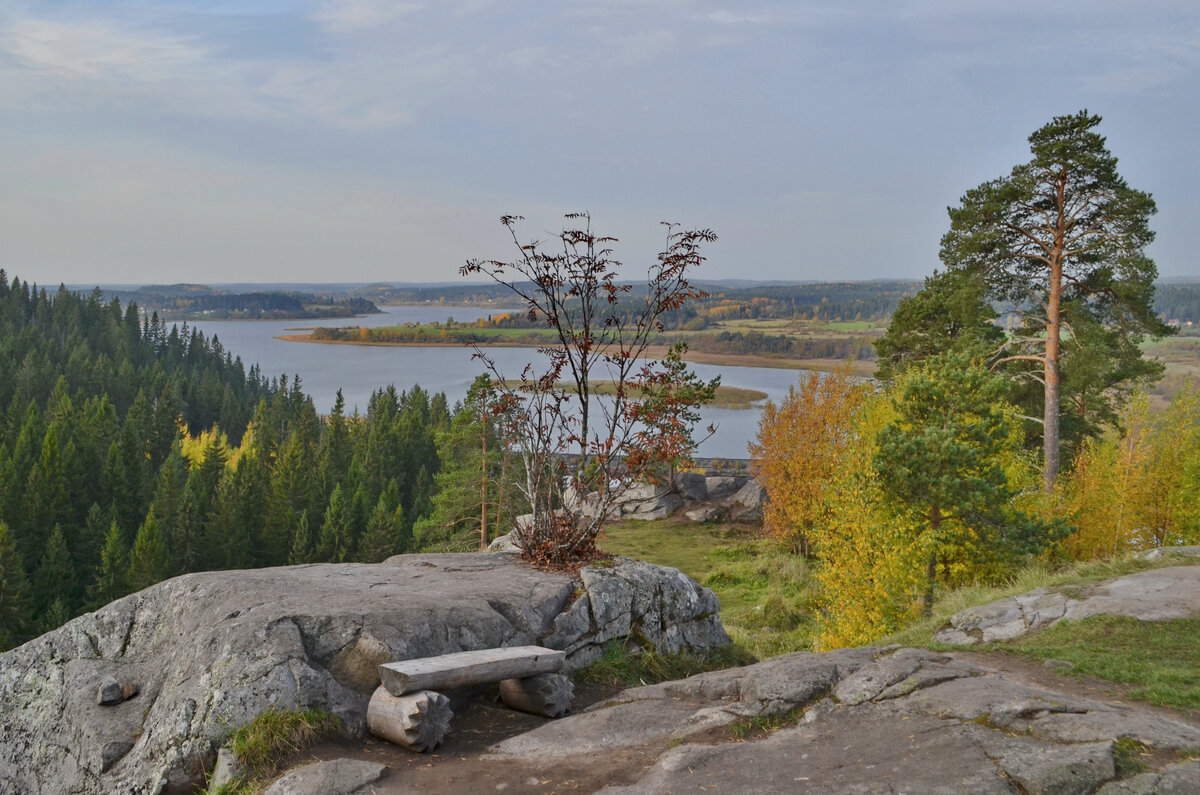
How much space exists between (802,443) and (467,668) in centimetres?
2911

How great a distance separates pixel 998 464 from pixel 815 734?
47.8ft

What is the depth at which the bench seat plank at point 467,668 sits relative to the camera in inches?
302

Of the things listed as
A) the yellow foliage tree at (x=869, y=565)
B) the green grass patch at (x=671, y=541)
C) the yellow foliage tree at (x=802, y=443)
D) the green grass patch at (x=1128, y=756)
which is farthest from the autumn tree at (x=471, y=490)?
the green grass patch at (x=1128, y=756)

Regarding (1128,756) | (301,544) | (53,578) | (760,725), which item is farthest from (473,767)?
(53,578)

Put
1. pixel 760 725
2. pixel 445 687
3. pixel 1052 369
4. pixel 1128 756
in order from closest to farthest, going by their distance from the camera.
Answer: pixel 1128 756, pixel 760 725, pixel 445 687, pixel 1052 369

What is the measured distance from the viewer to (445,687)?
7.98 m

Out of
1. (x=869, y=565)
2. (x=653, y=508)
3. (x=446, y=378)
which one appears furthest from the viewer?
(x=446, y=378)

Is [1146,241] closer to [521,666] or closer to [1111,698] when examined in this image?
[1111,698]

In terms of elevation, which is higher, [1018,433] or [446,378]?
[1018,433]

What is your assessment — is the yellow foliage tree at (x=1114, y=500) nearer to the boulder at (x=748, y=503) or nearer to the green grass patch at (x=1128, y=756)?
the boulder at (x=748, y=503)

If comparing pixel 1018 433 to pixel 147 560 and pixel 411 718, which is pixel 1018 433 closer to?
pixel 411 718

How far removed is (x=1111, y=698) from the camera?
782 centimetres

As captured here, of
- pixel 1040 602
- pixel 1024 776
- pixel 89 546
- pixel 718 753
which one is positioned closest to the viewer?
pixel 1024 776

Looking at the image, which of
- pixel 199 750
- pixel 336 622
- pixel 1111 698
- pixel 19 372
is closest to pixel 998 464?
pixel 1111 698
